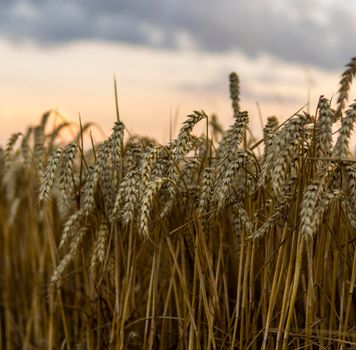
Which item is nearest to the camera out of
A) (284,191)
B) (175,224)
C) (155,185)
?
(155,185)

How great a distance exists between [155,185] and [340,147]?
0.48m

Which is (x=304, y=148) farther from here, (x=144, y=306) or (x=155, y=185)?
(x=144, y=306)

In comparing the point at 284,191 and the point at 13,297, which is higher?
the point at 284,191

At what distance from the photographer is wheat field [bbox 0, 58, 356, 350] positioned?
1.87 meters

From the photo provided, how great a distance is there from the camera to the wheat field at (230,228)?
1871mm

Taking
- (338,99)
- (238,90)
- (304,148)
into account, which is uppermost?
(238,90)

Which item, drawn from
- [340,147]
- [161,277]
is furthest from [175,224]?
[340,147]

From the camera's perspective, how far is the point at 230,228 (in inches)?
113

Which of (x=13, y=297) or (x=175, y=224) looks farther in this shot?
(x=13, y=297)

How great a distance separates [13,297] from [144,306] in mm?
1542

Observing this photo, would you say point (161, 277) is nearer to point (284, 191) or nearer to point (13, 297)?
point (284, 191)

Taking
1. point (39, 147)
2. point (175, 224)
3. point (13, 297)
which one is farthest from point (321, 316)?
point (13, 297)

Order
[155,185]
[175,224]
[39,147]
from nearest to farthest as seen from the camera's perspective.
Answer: [155,185]
[175,224]
[39,147]

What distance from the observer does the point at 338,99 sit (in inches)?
88.0
